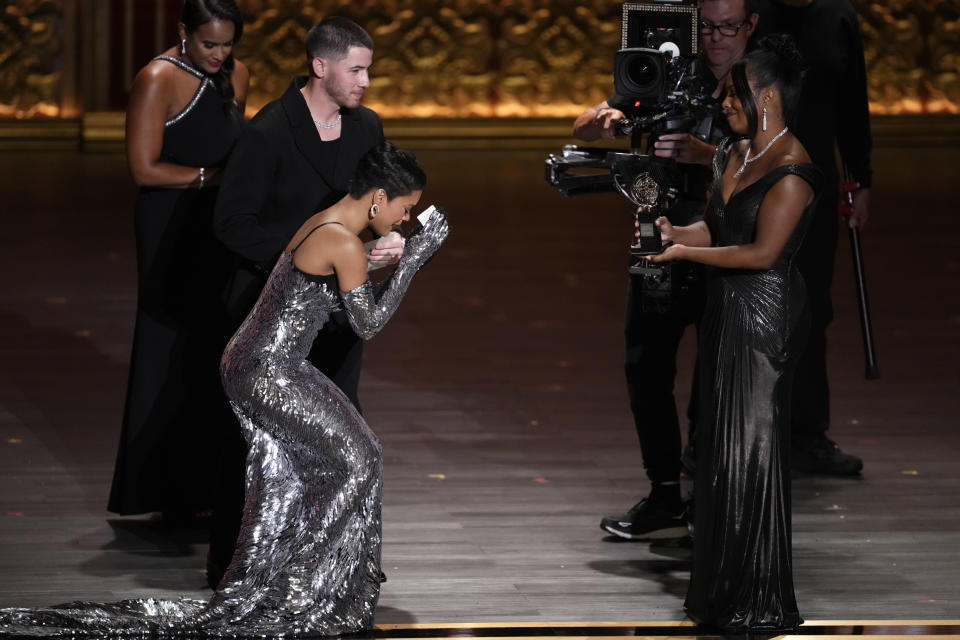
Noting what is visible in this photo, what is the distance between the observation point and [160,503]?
16.1 ft

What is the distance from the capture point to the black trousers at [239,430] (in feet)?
14.3

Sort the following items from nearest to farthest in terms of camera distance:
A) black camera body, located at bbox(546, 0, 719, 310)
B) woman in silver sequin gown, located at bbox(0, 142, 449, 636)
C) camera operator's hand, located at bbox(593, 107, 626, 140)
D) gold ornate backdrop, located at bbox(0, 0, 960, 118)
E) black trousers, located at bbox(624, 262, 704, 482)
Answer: woman in silver sequin gown, located at bbox(0, 142, 449, 636), black camera body, located at bbox(546, 0, 719, 310), camera operator's hand, located at bbox(593, 107, 626, 140), black trousers, located at bbox(624, 262, 704, 482), gold ornate backdrop, located at bbox(0, 0, 960, 118)

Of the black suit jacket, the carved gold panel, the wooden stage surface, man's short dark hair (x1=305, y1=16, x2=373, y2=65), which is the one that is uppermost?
man's short dark hair (x1=305, y1=16, x2=373, y2=65)

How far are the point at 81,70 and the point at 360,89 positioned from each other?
1148 centimetres

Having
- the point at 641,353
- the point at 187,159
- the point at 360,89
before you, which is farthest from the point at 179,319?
the point at 641,353

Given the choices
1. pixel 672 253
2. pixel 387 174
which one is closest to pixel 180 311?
pixel 387 174

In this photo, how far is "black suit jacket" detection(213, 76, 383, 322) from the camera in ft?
13.9

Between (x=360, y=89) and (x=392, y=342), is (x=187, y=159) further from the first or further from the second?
(x=392, y=342)

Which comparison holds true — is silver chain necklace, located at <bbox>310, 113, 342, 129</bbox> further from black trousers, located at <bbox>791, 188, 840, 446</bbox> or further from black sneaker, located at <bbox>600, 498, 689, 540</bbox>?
black trousers, located at <bbox>791, 188, 840, 446</bbox>

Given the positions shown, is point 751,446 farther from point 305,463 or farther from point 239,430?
point 239,430

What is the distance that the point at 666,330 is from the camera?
189 inches

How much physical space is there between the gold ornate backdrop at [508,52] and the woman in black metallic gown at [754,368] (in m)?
11.8

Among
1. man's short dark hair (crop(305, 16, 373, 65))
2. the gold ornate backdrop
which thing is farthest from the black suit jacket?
the gold ornate backdrop

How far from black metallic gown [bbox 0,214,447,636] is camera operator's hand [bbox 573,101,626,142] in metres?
0.82
